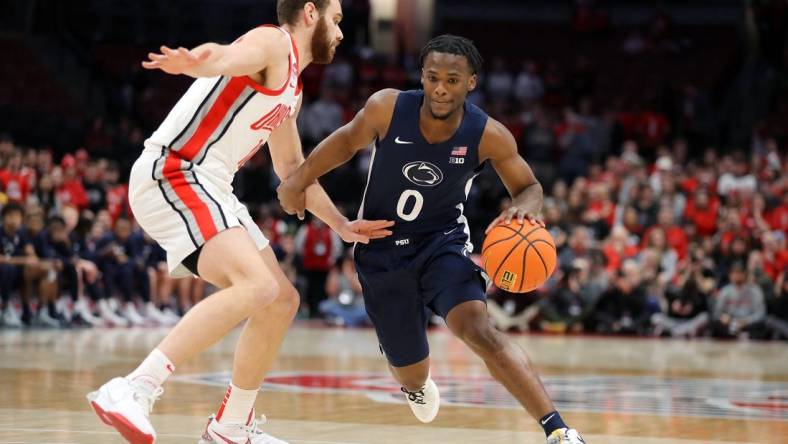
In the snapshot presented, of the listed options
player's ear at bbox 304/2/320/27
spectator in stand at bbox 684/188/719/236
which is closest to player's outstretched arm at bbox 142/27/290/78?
player's ear at bbox 304/2/320/27

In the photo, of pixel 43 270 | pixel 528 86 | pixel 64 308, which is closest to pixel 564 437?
pixel 43 270

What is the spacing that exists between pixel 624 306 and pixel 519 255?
457 inches

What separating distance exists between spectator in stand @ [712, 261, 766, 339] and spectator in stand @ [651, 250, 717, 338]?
0.78 feet

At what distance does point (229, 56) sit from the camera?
473 centimetres

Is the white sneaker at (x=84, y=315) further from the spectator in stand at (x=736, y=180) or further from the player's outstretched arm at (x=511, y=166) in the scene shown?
the player's outstretched arm at (x=511, y=166)

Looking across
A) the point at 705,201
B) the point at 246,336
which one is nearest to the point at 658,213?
the point at 705,201

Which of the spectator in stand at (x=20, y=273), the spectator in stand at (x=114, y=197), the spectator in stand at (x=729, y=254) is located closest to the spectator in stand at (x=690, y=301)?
the spectator in stand at (x=729, y=254)

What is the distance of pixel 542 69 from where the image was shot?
81.4 feet

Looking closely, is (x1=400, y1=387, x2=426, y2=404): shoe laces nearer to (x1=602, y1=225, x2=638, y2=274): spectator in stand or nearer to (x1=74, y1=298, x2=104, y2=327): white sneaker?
(x1=74, y1=298, x2=104, y2=327): white sneaker

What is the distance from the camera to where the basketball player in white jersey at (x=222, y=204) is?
470 cm

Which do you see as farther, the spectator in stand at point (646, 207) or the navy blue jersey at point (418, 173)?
the spectator in stand at point (646, 207)

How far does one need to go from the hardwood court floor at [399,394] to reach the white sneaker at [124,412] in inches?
35.5

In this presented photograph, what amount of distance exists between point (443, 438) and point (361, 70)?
57.8 ft

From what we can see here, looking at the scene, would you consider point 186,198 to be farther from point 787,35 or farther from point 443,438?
point 787,35
